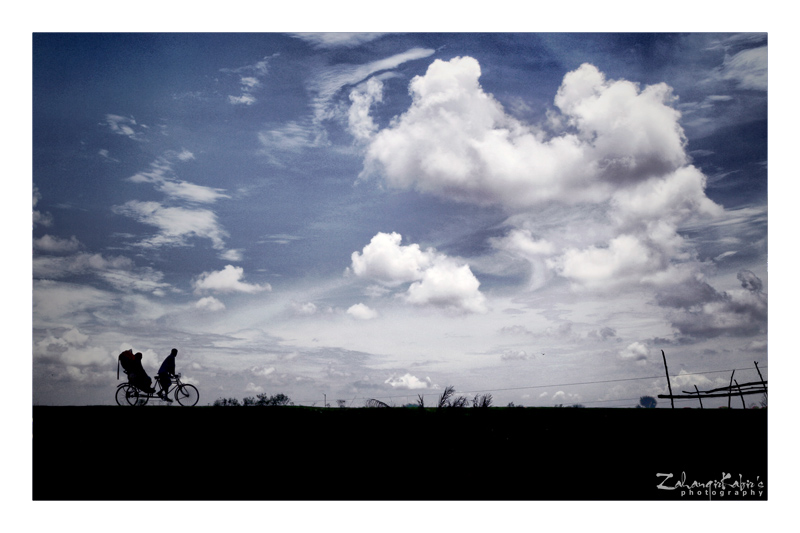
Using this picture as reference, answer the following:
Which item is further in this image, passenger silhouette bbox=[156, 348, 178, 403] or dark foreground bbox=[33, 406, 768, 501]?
passenger silhouette bbox=[156, 348, 178, 403]

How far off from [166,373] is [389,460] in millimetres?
9413

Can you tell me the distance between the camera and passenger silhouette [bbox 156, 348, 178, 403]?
47.3 feet

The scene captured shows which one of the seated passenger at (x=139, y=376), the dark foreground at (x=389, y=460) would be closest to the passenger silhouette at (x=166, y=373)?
the seated passenger at (x=139, y=376)

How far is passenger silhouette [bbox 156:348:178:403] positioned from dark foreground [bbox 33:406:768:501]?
441cm

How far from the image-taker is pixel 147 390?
1437 centimetres

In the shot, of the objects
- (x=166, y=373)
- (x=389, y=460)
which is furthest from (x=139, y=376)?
(x=389, y=460)

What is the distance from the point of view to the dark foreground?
7301mm

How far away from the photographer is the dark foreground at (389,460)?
7301mm

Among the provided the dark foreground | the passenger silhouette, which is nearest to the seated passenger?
the passenger silhouette

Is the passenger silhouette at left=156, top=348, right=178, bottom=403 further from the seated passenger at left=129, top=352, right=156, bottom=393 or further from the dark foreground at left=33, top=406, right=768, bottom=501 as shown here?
the dark foreground at left=33, top=406, right=768, bottom=501

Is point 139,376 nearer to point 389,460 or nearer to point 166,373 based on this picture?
point 166,373

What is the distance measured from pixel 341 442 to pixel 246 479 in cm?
→ 166
